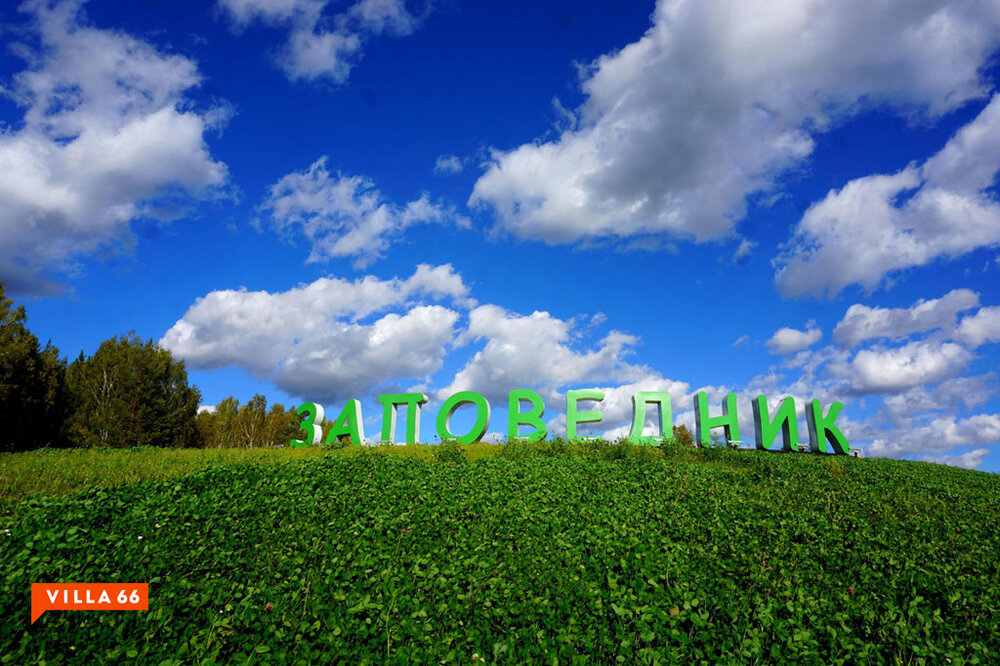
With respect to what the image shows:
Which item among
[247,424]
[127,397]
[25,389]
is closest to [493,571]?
[25,389]

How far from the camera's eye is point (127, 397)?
1391 inches

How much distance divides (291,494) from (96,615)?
4.25m

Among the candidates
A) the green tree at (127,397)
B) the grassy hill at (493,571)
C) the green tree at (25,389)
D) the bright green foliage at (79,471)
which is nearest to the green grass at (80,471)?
the bright green foliage at (79,471)

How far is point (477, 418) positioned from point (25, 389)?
2325cm

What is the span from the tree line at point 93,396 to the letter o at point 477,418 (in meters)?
20.9

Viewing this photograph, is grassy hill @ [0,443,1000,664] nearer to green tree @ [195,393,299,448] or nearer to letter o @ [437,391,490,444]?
letter o @ [437,391,490,444]

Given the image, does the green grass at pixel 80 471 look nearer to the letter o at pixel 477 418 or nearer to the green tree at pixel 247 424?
the letter o at pixel 477 418

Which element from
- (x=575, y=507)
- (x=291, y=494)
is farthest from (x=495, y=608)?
(x=291, y=494)

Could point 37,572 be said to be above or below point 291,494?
below

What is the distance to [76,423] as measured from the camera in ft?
109

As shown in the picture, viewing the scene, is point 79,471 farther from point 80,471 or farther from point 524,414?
point 524,414

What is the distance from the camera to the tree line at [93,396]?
26500 mm

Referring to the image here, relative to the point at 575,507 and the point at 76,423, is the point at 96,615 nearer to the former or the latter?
the point at 575,507

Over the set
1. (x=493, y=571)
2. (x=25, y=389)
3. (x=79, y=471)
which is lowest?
(x=493, y=571)
